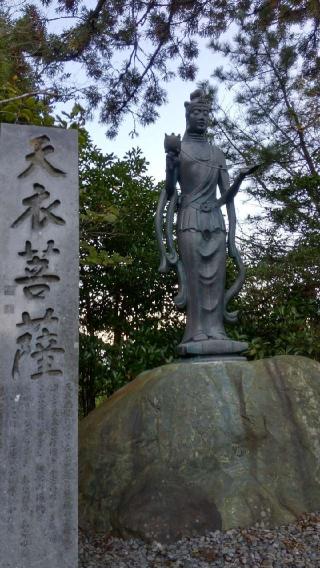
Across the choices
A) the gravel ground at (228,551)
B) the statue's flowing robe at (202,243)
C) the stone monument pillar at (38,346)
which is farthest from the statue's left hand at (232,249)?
the gravel ground at (228,551)

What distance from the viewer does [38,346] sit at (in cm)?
371

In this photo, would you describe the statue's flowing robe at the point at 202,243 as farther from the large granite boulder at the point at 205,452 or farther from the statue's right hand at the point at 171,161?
the large granite boulder at the point at 205,452

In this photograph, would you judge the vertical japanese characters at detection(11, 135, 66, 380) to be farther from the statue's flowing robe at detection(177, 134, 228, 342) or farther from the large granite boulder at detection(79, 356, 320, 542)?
the statue's flowing robe at detection(177, 134, 228, 342)

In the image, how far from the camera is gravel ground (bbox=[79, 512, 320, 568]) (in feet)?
13.5

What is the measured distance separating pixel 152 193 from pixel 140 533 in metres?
5.84

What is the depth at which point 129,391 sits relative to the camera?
544 centimetres

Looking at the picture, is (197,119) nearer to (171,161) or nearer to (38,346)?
(171,161)

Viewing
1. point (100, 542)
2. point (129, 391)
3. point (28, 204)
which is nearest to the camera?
point (28, 204)

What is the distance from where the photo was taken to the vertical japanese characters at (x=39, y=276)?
3.69m

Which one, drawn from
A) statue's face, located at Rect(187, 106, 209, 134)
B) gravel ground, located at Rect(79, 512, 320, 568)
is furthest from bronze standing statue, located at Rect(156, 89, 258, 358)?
gravel ground, located at Rect(79, 512, 320, 568)

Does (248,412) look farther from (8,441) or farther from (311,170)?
(311,170)

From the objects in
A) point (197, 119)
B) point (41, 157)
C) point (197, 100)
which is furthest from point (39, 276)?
point (197, 100)

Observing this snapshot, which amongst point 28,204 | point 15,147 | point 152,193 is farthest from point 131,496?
point 152,193

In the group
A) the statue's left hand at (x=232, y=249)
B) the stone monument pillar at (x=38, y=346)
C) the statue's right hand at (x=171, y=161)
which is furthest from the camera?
the statue's left hand at (x=232, y=249)
